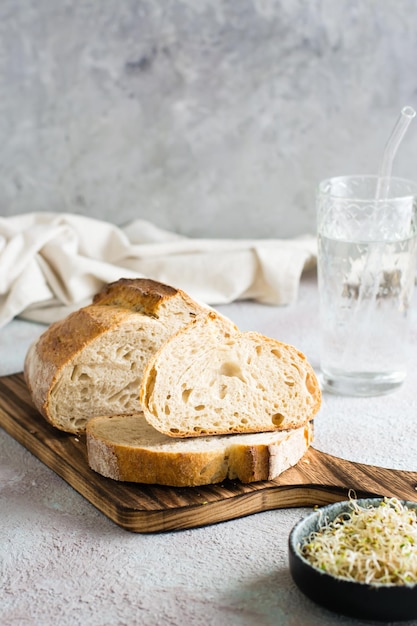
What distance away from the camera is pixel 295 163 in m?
4.10

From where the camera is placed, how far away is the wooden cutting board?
6.15 feet

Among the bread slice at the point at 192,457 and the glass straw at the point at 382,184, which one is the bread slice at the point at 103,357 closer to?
the bread slice at the point at 192,457

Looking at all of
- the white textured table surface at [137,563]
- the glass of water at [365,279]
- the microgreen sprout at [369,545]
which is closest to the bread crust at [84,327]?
the white textured table surface at [137,563]

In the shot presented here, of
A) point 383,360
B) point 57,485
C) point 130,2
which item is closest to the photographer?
point 57,485

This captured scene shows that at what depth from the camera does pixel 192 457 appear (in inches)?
76.2

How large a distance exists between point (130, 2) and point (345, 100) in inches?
40.5

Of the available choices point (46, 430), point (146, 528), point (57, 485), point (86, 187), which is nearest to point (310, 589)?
point (146, 528)

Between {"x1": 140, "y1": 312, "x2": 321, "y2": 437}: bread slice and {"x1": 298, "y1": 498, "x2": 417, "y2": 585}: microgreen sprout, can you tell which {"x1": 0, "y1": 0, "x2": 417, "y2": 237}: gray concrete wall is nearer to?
{"x1": 140, "y1": 312, "x2": 321, "y2": 437}: bread slice

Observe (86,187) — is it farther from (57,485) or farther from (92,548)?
(92,548)

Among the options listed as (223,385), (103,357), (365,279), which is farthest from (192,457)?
(365,279)

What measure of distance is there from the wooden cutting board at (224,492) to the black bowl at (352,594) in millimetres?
318

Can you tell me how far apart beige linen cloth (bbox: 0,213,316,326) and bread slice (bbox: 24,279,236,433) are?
104cm

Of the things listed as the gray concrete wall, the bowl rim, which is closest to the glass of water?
the bowl rim

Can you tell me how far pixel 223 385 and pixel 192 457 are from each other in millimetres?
213
